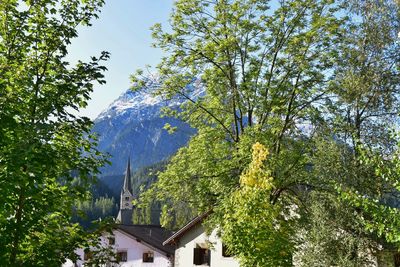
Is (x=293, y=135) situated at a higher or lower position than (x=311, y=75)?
lower

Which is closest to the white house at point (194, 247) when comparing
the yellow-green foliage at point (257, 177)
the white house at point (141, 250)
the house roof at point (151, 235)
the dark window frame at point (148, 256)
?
the white house at point (141, 250)

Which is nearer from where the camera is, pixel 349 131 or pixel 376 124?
pixel 349 131

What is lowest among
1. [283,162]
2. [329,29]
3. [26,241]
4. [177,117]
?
[26,241]

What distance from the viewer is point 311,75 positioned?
22547 mm

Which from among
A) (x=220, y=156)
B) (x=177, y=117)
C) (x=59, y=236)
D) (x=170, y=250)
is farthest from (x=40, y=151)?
(x=170, y=250)

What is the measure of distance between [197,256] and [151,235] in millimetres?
12538

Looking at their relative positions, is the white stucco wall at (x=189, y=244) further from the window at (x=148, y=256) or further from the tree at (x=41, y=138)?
the tree at (x=41, y=138)

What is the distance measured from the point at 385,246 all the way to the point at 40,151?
A: 1512 cm

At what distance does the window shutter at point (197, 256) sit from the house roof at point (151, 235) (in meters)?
8.04

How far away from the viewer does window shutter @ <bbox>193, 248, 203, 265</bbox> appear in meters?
36.7

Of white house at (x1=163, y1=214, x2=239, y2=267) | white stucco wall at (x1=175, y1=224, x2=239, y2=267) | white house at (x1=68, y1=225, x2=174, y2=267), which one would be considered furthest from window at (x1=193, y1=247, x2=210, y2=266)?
white house at (x1=68, y1=225, x2=174, y2=267)

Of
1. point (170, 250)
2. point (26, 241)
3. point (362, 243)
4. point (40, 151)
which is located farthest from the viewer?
point (170, 250)

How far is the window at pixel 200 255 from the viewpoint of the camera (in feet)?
120

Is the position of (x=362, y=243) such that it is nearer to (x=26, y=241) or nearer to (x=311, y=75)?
(x=311, y=75)
